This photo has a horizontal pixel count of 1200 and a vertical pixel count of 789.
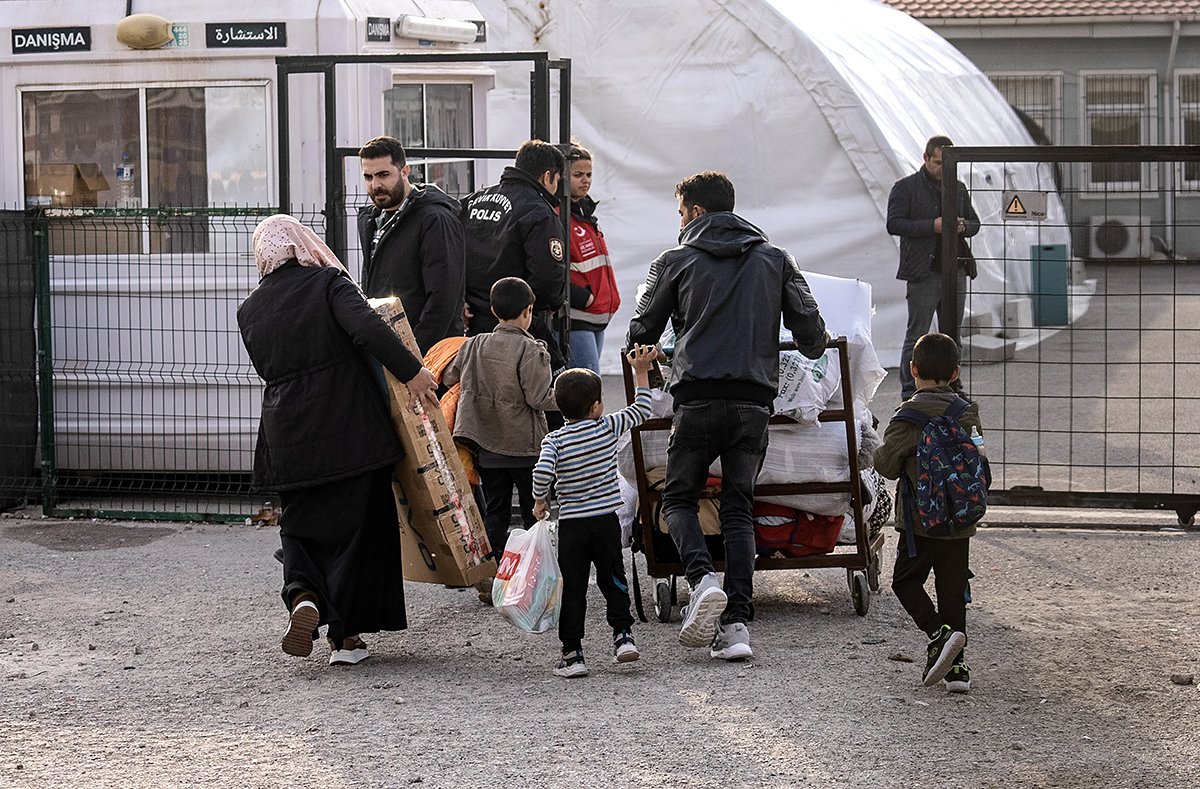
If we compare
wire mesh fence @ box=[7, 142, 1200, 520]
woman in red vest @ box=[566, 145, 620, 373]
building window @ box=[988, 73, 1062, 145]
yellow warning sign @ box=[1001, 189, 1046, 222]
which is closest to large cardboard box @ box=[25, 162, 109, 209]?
wire mesh fence @ box=[7, 142, 1200, 520]

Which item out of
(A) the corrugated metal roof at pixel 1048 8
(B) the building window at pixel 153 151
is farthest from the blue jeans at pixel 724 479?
(A) the corrugated metal roof at pixel 1048 8

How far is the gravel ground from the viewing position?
16.9 feet

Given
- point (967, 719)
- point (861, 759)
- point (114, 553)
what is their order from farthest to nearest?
point (114, 553), point (967, 719), point (861, 759)

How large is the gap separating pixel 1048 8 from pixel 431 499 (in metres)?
26.1

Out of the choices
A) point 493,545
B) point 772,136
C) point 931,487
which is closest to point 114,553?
point 493,545

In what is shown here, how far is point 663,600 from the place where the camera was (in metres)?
6.96

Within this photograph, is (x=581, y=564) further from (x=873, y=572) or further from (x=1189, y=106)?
(x=1189, y=106)

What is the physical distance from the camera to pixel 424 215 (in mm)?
7641

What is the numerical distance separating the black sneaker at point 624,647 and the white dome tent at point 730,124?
985cm

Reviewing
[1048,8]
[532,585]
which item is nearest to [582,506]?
[532,585]

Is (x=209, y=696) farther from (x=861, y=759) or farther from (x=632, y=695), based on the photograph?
(x=861, y=759)

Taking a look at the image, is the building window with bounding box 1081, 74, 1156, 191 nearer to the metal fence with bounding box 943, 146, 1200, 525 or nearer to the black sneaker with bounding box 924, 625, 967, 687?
the metal fence with bounding box 943, 146, 1200, 525

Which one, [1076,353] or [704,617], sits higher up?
[1076,353]

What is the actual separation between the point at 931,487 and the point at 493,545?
2289 millimetres
